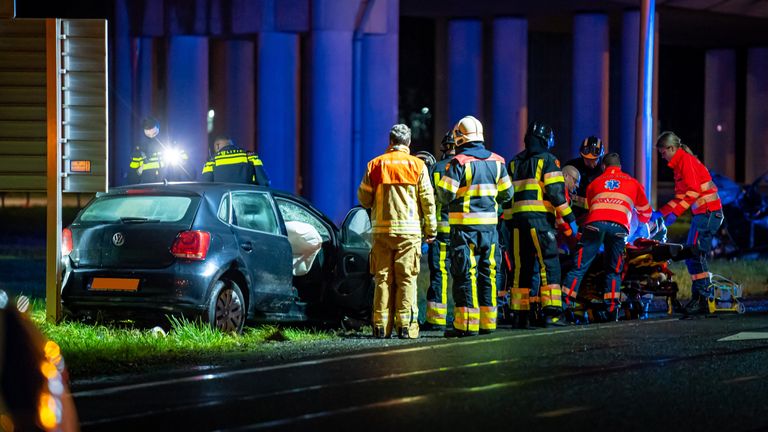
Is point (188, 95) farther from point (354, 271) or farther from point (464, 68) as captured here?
point (354, 271)

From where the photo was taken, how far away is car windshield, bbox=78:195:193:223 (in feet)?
38.5

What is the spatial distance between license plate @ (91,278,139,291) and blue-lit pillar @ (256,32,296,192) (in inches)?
633

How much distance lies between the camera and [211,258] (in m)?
11.5

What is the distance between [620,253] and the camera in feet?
42.5

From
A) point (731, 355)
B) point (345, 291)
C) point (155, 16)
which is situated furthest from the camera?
point (155, 16)

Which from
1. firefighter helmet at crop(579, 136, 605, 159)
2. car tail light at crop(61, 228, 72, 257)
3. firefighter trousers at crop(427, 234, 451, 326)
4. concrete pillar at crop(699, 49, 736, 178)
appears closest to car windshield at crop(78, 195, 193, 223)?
car tail light at crop(61, 228, 72, 257)

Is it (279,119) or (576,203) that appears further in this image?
(279,119)

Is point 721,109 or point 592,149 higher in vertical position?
point 721,109

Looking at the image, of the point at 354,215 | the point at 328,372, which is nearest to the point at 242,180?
the point at 354,215

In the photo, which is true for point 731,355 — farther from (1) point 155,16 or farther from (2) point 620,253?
(1) point 155,16

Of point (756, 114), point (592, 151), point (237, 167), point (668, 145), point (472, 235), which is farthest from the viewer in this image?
point (756, 114)

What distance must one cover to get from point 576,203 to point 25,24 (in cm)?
537

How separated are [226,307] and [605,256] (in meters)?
3.53

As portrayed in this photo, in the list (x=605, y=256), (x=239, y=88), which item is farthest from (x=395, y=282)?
(x=239, y=88)
